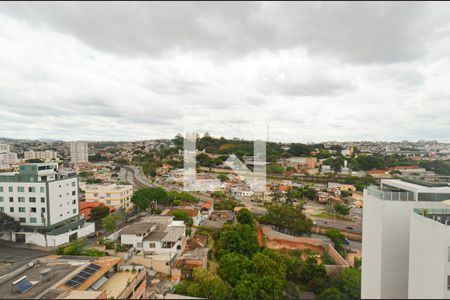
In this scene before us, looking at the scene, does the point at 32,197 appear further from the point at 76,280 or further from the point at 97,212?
the point at 76,280

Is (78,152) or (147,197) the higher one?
(78,152)

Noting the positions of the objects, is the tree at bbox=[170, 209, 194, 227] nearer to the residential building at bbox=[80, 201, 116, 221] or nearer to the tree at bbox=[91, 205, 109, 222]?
the tree at bbox=[91, 205, 109, 222]

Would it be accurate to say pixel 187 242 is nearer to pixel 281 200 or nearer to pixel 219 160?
pixel 281 200

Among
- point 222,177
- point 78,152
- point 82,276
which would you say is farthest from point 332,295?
point 78,152

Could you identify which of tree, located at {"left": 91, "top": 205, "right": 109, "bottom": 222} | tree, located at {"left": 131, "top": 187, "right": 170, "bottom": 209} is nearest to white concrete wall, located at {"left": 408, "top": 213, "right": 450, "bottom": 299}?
tree, located at {"left": 131, "top": 187, "right": 170, "bottom": 209}

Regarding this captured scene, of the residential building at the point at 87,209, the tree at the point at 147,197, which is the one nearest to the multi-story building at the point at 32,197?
the residential building at the point at 87,209

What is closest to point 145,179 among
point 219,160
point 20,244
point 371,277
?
point 219,160

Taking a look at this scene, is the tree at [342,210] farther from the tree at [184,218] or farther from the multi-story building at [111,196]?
the multi-story building at [111,196]
